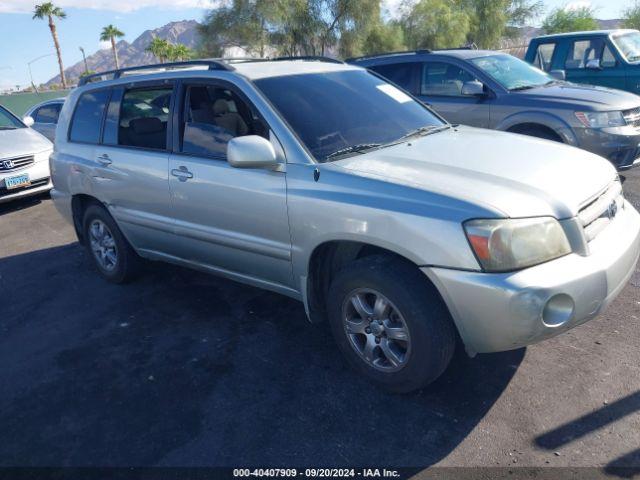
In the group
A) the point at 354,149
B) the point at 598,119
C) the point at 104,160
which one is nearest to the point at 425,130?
the point at 354,149

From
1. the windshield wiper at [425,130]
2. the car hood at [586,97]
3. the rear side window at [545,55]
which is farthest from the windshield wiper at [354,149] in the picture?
the rear side window at [545,55]

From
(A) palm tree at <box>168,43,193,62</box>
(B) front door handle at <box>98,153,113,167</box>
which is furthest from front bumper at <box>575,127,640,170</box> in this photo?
(A) palm tree at <box>168,43,193,62</box>

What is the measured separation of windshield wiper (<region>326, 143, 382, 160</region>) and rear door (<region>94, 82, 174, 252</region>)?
56.1 inches

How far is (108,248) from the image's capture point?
16.3ft

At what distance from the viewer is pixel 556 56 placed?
9594mm

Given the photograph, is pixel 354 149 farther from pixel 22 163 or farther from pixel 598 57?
pixel 598 57

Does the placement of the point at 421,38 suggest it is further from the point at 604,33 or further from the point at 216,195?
the point at 216,195

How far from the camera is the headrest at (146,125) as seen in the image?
163 inches

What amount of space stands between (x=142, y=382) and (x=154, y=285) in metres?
1.66

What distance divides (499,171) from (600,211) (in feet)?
1.89

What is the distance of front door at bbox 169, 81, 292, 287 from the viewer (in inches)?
131

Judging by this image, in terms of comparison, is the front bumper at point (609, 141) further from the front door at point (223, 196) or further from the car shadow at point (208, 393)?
the front door at point (223, 196)

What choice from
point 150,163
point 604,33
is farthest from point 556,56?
point 150,163

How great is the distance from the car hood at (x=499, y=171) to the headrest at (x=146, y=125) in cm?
173
